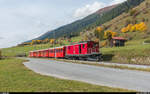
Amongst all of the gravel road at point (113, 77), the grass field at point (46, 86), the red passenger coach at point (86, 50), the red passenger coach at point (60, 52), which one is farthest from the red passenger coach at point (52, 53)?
the grass field at point (46, 86)

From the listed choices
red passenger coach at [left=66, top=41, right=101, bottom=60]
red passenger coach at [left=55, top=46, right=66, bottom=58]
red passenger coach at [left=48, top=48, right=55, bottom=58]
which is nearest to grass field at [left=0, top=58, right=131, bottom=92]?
red passenger coach at [left=66, top=41, right=101, bottom=60]

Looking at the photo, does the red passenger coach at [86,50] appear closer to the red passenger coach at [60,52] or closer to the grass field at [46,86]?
the red passenger coach at [60,52]

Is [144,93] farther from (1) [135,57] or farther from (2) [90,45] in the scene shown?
(1) [135,57]

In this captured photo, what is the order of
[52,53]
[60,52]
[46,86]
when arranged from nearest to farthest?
[46,86], [60,52], [52,53]

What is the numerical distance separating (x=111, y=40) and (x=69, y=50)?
116ft

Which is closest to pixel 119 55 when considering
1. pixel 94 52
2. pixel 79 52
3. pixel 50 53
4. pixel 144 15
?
pixel 94 52

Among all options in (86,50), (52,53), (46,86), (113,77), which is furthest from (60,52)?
(46,86)

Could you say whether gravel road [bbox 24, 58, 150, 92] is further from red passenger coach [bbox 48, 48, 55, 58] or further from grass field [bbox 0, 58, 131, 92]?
red passenger coach [bbox 48, 48, 55, 58]

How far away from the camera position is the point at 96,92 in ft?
25.1

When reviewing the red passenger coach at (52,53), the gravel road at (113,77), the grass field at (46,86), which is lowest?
the gravel road at (113,77)

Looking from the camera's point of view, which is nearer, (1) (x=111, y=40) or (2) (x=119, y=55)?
(2) (x=119, y=55)

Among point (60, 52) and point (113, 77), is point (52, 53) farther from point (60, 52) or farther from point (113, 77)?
point (113, 77)

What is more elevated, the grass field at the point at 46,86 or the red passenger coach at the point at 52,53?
the red passenger coach at the point at 52,53

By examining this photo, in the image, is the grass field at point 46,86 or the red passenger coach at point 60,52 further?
the red passenger coach at point 60,52
